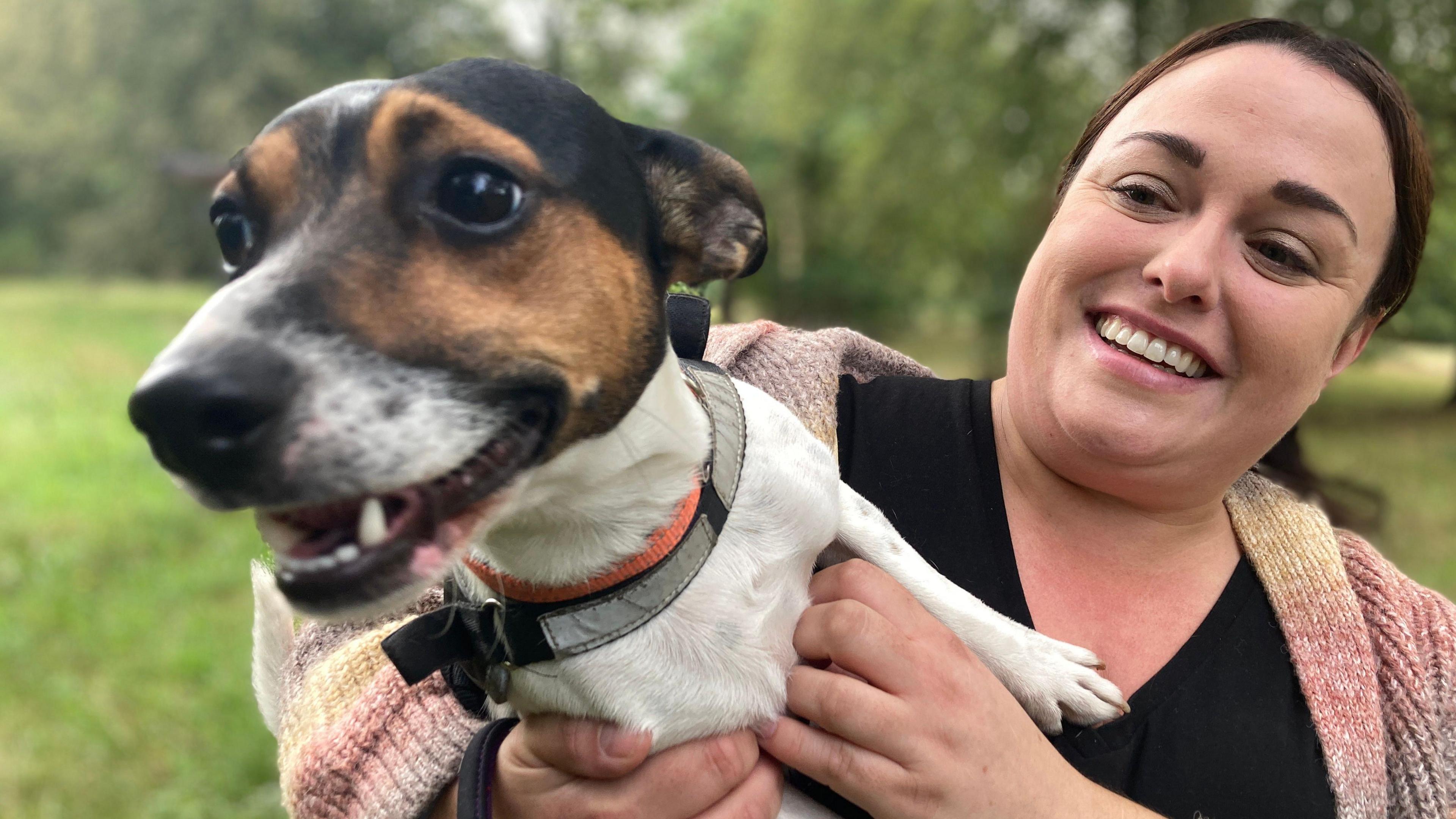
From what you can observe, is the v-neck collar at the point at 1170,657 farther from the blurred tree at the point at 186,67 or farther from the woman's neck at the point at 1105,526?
the blurred tree at the point at 186,67

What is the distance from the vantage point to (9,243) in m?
22.8

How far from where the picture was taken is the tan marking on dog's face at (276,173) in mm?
1013

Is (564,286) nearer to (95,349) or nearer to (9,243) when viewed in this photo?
(95,349)

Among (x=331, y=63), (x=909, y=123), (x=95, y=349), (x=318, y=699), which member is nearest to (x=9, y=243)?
(x=331, y=63)

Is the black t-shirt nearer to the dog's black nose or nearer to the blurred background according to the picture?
the blurred background

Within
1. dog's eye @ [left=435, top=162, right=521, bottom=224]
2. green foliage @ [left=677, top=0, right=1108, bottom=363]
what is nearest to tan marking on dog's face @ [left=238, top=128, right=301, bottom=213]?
dog's eye @ [left=435, top=162, right=521, bottom=224]

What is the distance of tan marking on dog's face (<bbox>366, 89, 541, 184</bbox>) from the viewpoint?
1.00 metres

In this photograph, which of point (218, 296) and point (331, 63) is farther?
point (331, 63)

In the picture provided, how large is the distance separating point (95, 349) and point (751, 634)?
12.6 metres

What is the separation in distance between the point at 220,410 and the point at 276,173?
33 cm

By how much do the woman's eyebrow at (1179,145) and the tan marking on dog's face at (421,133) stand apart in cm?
107

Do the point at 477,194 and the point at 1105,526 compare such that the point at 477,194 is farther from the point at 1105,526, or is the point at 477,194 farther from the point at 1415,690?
the point at 1415,690

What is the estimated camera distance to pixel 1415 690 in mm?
1493

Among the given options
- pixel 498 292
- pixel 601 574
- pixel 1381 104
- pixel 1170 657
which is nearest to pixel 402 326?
pixel 498 292
